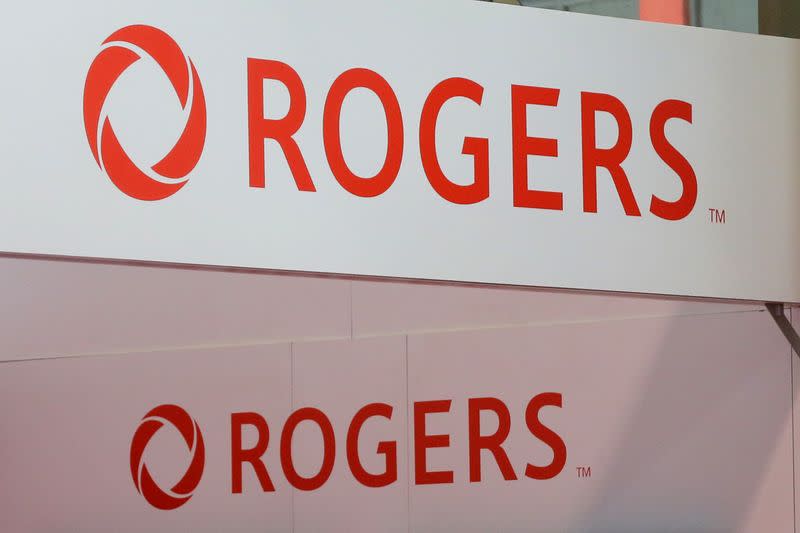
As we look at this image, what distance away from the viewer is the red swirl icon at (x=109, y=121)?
107 inches

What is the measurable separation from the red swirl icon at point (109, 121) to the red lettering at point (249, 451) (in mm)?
3116

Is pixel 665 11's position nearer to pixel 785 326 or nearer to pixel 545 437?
pixel 785 326

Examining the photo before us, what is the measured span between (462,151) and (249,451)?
9.96 feet

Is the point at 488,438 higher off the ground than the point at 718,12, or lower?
lower

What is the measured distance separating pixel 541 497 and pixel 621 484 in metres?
0.36

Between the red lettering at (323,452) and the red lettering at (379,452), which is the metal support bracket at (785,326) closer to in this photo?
the red lettering at (379,452)

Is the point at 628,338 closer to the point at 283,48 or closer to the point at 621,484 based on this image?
the point at 621,484

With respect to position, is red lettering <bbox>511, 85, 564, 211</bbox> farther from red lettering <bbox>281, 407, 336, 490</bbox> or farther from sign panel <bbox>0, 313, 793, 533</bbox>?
red lettering <bbox>281, 407, 336, 490</bbox>

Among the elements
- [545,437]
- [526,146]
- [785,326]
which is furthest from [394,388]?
[526,146]

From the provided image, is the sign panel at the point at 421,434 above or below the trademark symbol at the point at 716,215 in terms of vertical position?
below

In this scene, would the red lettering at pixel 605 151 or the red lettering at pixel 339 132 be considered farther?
the red lettering at pixel 605 151

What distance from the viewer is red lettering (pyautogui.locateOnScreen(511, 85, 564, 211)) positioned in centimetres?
313

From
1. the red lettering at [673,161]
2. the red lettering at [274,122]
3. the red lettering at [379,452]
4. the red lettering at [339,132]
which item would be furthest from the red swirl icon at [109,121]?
the red lettering at [379,452]

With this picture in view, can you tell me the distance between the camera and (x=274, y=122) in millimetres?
2900
